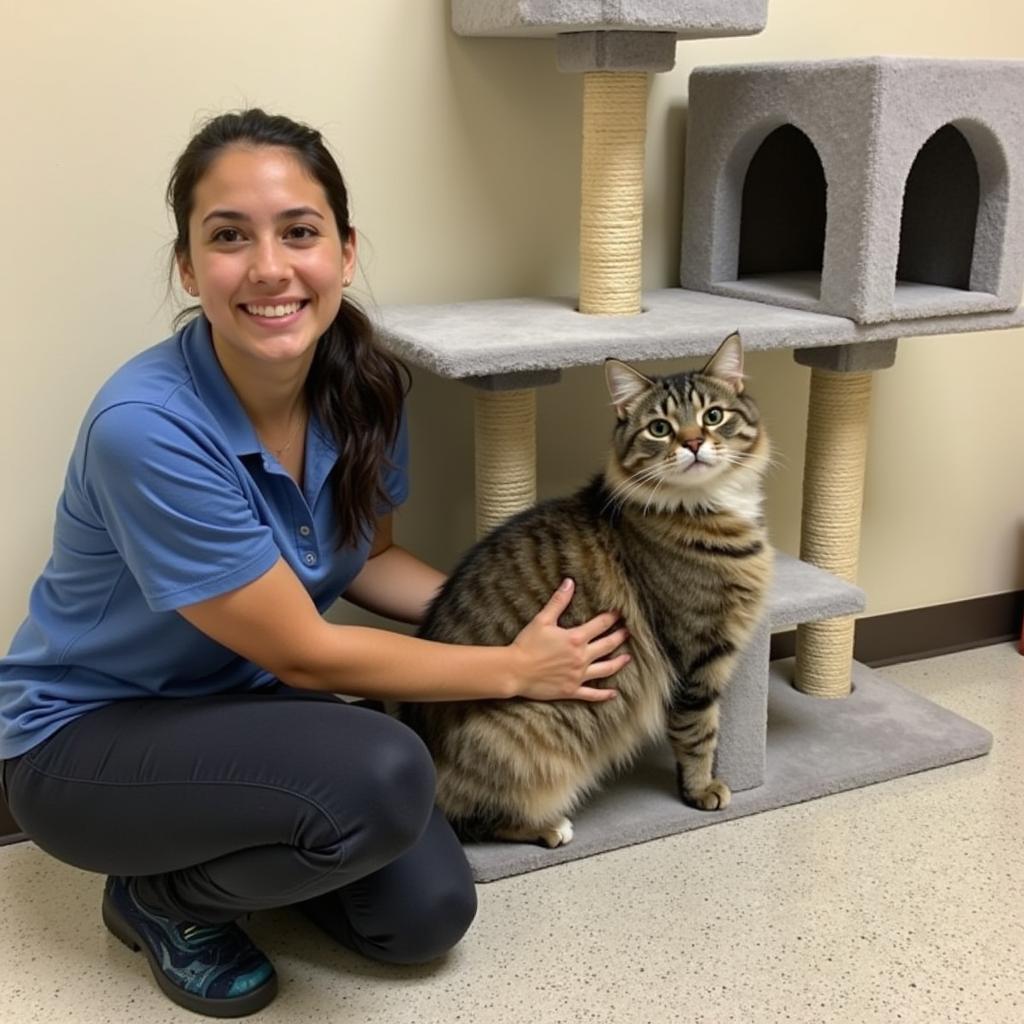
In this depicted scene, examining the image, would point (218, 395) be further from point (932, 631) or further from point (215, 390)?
point (932, 631)

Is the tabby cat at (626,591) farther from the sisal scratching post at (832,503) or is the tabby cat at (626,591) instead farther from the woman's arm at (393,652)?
the sisal scratching post at (832,503)

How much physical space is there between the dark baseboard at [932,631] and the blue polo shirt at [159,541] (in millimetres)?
1257

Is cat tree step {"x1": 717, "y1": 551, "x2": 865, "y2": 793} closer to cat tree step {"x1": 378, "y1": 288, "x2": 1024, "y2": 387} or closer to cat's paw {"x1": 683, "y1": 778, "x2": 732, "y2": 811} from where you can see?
cat's paw {"x1": 683, "y1": 778, "x2": 732, "y2": 811}

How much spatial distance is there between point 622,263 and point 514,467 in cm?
38

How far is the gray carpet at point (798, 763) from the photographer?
1.74 meters

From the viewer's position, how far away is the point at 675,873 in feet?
5.58

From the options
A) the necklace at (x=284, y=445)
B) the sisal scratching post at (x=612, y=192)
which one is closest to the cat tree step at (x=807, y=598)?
the sisal scratching post at (x=612, y=192)

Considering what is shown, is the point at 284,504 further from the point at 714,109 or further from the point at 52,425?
the point at 714,109

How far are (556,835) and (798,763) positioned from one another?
492 millimetres

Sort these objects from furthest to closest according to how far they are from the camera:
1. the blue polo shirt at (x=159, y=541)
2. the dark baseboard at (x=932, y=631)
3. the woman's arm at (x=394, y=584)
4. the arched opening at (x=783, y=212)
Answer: the dark baseboard at (x=932, y=631), the arched opening at (x=783, y=212), the woman's arm at (x=394, y=584), the blue polo shirt at (x=159, y=541)

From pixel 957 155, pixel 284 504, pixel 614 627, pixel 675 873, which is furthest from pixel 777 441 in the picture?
pixel 284 504

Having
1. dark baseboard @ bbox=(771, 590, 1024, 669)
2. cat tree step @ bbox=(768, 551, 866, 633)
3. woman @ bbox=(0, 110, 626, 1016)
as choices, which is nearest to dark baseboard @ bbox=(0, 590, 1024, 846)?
dark baseboard @ bbox=(771, 590, 1024, 669)

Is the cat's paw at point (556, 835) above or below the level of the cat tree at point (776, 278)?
below

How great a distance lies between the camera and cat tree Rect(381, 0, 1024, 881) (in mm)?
1688
